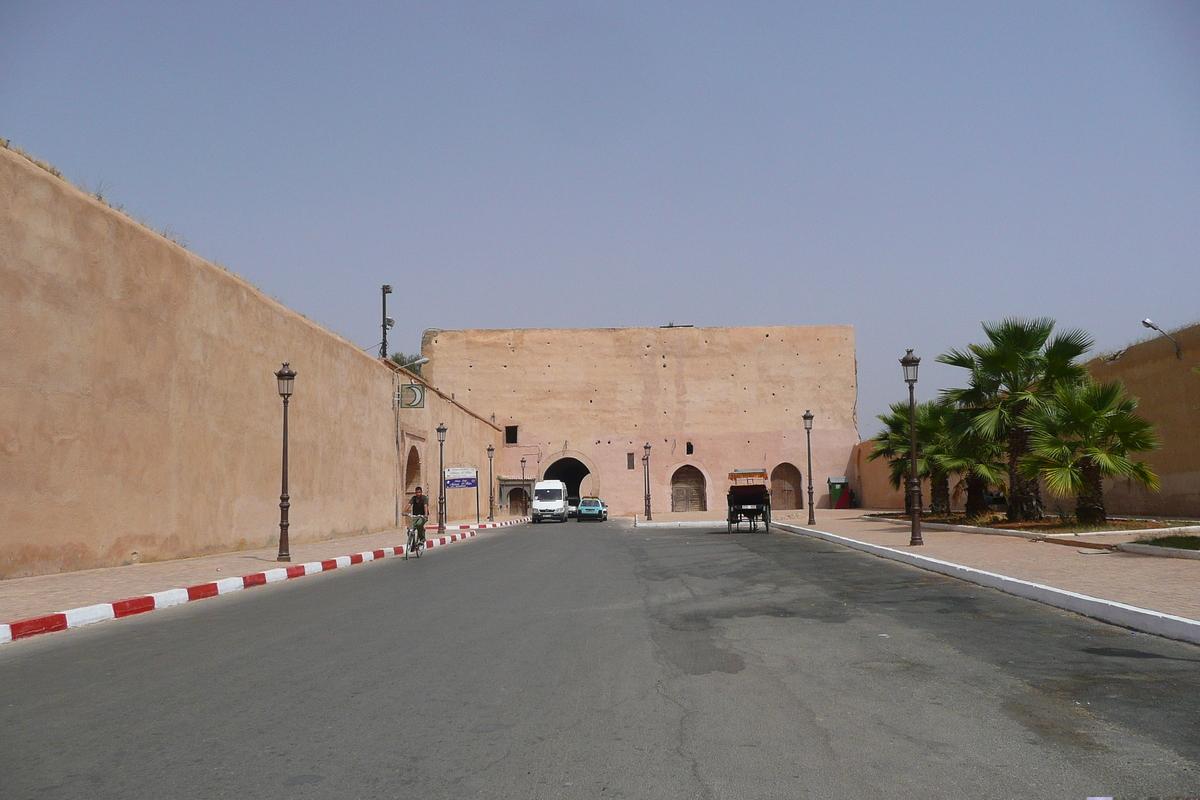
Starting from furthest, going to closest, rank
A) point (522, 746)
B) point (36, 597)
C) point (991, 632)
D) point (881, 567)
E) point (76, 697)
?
1. point (881, 567)
2. point (36, 597)
3. point (991, 632)
4. point (76, 697)
5. point (522, 746)

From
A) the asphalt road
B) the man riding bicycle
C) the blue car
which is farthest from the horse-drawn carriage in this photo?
the blue car

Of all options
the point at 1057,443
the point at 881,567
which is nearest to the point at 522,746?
the point at 881,567

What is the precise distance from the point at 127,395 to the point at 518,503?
4173 cm

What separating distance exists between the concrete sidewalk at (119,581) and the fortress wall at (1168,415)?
19697 millimetres

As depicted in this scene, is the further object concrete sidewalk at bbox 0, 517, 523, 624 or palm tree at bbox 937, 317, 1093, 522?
palm tree at bbox 937, 317, 1093, 522

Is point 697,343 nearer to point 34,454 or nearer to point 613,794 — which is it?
point 34,454

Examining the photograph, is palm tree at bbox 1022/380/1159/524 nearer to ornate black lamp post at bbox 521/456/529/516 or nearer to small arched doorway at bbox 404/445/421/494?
small arched doorway at bbox 404/445/421/494

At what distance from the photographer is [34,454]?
12.9 m

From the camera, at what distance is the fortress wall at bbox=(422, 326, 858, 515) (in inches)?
2156

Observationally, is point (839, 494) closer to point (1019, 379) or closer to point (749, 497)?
point (749, 497)

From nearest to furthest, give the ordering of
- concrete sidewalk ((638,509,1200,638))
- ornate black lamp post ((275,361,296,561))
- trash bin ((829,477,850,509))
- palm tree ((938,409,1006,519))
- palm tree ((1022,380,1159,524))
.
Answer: concrete sidewalk ((638,509,1200,638)) → palm tree ((1022,380,1159,524)) → ornate black lamp post ((275,361,296,561)) → palm tree ((938,409,1006,519)) → trash bin ((829,477,850,509))

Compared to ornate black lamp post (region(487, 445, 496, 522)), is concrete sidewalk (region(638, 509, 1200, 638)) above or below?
below

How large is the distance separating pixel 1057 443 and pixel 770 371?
38375mm

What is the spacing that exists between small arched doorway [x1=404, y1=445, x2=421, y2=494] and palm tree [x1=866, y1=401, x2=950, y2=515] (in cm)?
1834
